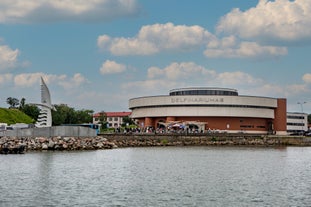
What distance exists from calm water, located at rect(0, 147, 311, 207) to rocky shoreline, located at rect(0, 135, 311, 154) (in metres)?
20.2

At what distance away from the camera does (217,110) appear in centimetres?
12850

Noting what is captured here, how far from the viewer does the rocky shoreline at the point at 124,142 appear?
73438 millimetres

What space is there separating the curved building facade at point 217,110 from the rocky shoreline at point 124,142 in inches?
885

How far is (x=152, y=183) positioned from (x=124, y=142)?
5563 cm

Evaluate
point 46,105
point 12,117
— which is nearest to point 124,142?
point 46,105

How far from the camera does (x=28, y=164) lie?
164 feet

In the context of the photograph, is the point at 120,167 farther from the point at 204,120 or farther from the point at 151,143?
the point at 204,120

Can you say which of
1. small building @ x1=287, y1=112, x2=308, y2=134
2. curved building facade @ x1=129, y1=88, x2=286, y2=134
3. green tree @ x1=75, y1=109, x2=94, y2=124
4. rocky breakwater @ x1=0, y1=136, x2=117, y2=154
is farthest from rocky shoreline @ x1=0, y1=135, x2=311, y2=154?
green tree @ x1=75, y1=109, x2=94, y2=124

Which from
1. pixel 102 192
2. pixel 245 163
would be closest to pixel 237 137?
pixel 245 163

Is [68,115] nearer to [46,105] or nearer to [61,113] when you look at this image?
[61,113]

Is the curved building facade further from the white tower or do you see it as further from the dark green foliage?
the white tower

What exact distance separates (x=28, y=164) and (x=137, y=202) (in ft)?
76.8

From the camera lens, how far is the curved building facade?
129000mm

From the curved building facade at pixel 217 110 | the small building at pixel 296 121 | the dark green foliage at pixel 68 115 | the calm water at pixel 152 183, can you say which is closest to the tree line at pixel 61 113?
the dark green foliage at pixel 68 115
